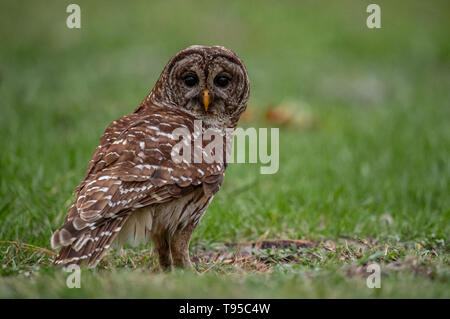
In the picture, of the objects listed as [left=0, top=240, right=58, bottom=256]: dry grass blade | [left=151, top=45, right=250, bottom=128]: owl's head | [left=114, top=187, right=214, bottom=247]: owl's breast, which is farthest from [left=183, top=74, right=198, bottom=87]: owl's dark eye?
[left=0, top=240, right=58, bottom=256]: dry grass blade

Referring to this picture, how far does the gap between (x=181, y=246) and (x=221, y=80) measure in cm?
142

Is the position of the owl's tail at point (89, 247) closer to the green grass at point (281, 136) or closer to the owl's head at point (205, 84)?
the green grass at point (281, 136)

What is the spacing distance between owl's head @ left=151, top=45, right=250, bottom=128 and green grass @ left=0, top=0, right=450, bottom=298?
48.6 inches

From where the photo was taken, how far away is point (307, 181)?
6.90m

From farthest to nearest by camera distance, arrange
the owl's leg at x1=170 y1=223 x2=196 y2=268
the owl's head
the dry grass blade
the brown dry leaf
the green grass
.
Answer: the brown dry leaf < the owl's head < the dry grass blade < the owl's leg at x1=170 y1=223 x2=196 y2=268 < the green grass

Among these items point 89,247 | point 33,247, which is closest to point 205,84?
point 89,247

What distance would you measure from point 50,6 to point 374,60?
8.59 m

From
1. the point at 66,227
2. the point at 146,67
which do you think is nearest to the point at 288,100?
the point at 146,67

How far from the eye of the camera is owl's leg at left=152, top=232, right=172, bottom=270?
4.25 metres

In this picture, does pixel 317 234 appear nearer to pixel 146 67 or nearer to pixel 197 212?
pixel 197 212

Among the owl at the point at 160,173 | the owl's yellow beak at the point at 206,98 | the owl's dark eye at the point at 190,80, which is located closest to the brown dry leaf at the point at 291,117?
the owl at the point at 160,173

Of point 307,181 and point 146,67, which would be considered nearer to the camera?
point 307,181

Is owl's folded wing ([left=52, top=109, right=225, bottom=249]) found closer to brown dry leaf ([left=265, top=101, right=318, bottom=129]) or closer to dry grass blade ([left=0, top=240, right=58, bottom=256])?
dry grass blade ([left=0, top=240, right=58, bottom=256])

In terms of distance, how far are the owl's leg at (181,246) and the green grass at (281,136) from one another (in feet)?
0.57
